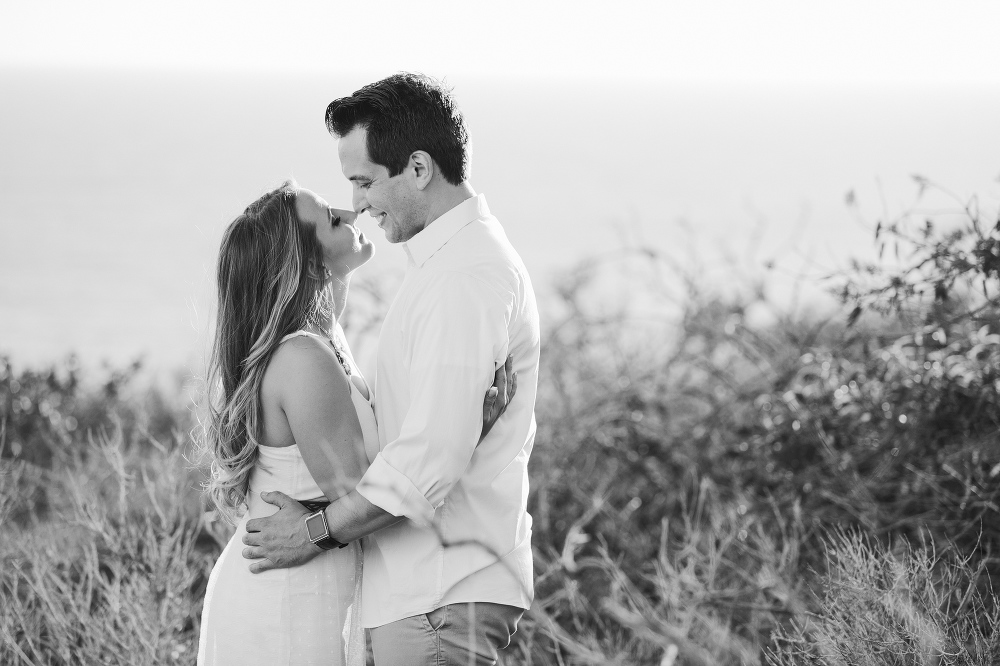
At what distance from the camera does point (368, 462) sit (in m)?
2.41

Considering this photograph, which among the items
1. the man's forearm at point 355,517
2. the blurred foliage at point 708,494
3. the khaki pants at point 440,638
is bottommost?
the blurred foliage at point 708,494

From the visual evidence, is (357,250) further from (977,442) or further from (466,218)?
(977,442)

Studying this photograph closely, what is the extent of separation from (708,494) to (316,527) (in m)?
3.42

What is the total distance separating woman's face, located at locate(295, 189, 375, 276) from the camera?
8.30ft

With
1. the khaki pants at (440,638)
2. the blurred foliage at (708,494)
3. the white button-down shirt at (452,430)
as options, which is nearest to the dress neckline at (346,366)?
the white button-down shirt at (452,430)

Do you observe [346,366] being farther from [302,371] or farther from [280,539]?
[280,539]

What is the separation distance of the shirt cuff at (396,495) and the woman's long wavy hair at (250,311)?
454 mm

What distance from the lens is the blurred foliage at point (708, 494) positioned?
2797mm

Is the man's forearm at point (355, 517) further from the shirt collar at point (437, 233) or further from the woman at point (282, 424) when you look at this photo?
the shirt collar at point (437, 233)

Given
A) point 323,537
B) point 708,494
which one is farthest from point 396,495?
point 708,494

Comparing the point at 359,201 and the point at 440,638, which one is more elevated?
the point at 359,201

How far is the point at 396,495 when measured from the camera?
2107 millimetres

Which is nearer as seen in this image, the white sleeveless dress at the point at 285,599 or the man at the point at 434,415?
the man at the point at 434,415

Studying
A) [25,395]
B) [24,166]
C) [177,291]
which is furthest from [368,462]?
[24,166]
